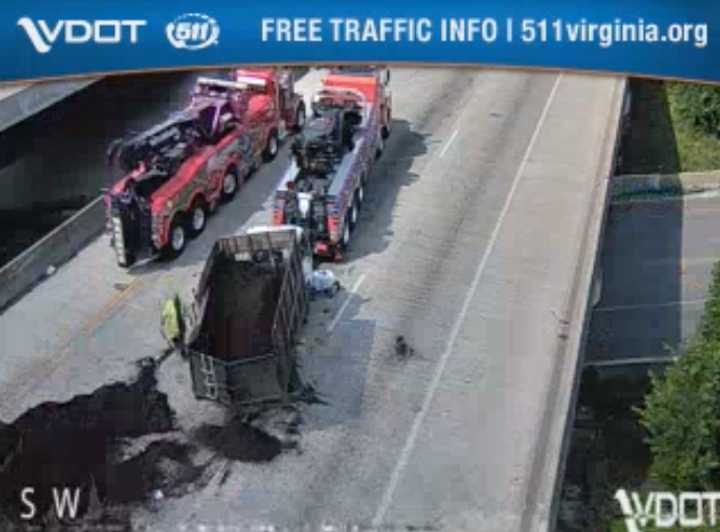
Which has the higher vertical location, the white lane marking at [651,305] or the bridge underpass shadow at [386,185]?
the bridge underpass shadow at [386,185]

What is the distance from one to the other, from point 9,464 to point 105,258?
326 inches

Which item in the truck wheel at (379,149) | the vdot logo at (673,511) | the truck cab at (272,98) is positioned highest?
the truck cab at (272,98)

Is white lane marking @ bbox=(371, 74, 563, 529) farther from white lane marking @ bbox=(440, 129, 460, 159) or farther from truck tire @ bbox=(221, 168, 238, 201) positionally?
truck tire @ bbox=(221, 168, 238, 201)

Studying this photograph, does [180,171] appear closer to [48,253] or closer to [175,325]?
[48,253]

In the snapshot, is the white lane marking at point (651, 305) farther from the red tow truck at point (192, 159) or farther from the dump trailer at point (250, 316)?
the red tow truck at point (192, 159)

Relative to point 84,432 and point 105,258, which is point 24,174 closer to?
point 105,258

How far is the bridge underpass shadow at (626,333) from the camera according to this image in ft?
81.7

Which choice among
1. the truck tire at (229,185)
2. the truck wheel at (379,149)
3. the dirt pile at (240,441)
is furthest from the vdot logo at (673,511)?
the truck wheel at (379,149)

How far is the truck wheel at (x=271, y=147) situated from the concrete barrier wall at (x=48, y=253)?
212 inches

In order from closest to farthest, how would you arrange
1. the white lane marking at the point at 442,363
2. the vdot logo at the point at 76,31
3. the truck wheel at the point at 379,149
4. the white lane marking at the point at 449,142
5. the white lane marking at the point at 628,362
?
the white lane marking at the point at 442,363 → the vdot logo at the point at 76,31 → the white lane marking at the point at 628,362 → the truck wheel at the point at 379,149 → the white lane marking at the point at 449,142

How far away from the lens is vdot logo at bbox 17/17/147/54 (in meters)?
25.1

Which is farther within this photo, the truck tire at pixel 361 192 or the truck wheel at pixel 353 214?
the truck tire at pixel 361 192

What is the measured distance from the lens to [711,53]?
79.3 ft

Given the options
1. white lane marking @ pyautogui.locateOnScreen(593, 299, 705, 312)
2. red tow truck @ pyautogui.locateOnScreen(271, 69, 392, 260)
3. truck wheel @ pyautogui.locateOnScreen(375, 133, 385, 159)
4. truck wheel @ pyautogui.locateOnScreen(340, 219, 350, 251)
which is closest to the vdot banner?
red tow truck @ pyautogui.locateOnScreen(271, 69, 392, 260)
